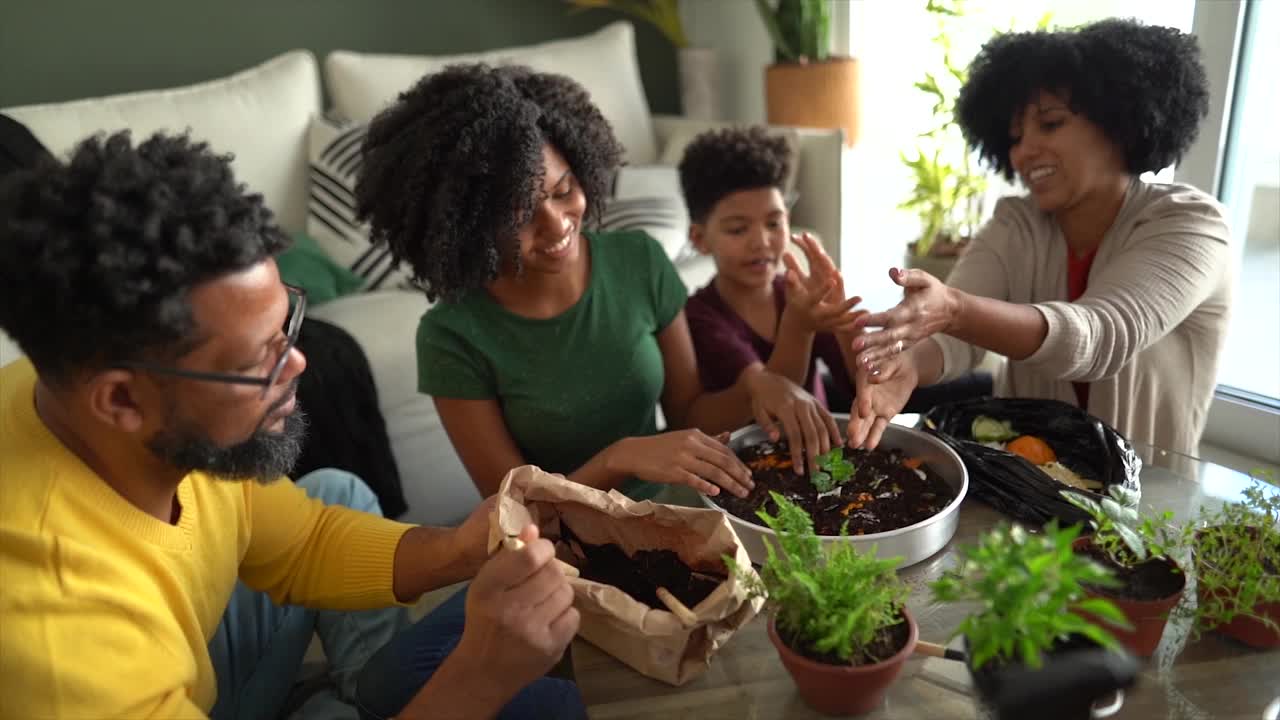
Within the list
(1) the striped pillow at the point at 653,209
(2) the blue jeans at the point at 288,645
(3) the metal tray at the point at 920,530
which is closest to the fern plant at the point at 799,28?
(1) the striped pillow at the point at 653,209

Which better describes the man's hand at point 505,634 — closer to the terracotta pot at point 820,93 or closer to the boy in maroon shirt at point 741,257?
the boy in maroon shirt at point 741,257

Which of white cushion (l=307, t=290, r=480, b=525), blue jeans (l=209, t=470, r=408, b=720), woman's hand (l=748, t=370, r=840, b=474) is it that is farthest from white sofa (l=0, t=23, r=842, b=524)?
woman's hand (l=748, t=370, r=840, b=474)

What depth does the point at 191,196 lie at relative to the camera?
840mm

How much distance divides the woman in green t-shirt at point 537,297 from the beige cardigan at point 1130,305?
1.37ft

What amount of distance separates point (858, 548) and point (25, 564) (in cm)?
81

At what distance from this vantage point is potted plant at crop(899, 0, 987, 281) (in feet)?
7.76

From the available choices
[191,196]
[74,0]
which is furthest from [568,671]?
[74,0]

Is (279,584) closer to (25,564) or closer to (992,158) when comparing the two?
(25,564)

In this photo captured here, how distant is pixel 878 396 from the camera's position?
50.8 inches

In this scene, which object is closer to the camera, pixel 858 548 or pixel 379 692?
pixel 858 548

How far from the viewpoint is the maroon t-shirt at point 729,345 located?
1735 millimetres

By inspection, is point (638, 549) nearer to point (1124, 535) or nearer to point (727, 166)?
point (1124, 535)

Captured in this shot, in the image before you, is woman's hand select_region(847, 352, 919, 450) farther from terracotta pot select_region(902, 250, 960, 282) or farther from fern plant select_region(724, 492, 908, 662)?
terracotta pot select_region(902, 250, 960, 282)

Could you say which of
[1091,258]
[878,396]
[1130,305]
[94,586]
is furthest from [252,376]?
[1091,258]
